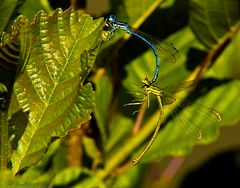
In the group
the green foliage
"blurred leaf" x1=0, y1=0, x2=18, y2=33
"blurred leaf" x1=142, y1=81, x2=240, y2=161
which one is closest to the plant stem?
the green foliage

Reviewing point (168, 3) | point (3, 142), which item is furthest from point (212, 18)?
point (3, 142)

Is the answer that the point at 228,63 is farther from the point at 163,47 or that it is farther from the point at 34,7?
the point at 34,7

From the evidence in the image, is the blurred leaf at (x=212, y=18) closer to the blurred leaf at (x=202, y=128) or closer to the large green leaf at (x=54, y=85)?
the blurred leaf at (x=202, y=128)

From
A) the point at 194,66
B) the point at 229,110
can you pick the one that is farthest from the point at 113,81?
the point at 229,110

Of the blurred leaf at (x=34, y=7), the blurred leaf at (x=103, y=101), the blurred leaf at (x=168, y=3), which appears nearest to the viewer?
the blurred leaf at (x=34, y=7)

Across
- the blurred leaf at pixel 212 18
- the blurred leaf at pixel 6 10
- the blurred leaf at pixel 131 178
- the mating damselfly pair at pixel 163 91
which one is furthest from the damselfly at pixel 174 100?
the blurred leaf at pixel 6 10

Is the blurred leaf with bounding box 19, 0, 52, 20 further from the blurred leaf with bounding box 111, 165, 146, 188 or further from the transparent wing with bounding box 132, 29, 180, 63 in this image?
the blurred leaf with bounding box 111, 165, 146, 188

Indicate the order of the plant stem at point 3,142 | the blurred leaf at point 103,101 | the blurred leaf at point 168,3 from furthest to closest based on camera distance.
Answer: the blurred leaf at point 168,3 < the blurred leaf at point 103,101 < the plant stem at point 3,142
